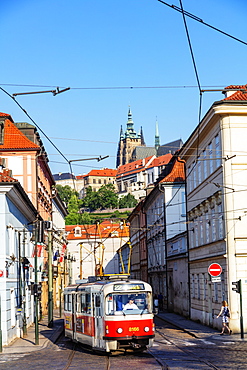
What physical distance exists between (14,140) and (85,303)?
25.5 m

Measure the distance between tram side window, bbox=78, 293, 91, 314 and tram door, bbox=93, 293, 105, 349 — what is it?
1105mm

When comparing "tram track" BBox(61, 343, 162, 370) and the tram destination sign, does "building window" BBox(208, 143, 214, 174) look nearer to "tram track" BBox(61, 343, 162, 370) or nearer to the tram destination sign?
the tram destination sign

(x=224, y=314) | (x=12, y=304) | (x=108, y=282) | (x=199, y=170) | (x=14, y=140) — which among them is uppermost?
(x=14, y=140)

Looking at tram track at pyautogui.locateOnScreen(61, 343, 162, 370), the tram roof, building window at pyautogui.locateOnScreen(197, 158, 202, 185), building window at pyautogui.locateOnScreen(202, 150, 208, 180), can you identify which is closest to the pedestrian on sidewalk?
the tram roof

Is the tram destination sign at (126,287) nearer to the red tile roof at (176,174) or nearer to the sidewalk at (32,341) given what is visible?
the sidewalk at (32,341)

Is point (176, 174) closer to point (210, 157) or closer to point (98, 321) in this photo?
point (210, 157)


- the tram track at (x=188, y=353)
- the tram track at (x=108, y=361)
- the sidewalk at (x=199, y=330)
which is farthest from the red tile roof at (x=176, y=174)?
the tram track at (x=108, y=361)

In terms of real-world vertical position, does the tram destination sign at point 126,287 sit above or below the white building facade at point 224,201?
below

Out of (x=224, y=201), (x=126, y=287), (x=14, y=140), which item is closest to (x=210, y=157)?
(x=224, y=201)

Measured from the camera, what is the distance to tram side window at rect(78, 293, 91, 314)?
2419 cm

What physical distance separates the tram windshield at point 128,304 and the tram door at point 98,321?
429 mm

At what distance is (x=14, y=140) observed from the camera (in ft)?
158

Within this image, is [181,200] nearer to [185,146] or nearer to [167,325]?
[185,146]

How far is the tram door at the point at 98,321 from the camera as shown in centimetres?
2196
